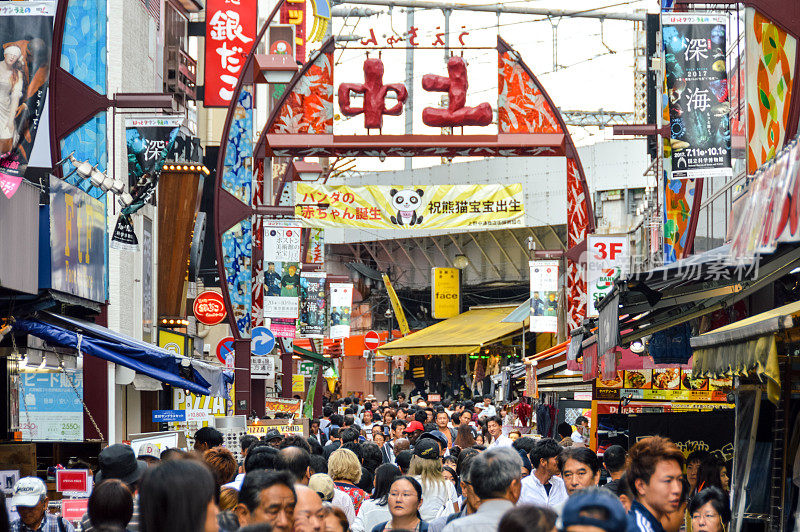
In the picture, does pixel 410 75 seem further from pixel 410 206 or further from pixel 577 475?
pixel 577 475

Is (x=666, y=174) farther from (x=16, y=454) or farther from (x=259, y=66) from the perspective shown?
(x=16, y=454)

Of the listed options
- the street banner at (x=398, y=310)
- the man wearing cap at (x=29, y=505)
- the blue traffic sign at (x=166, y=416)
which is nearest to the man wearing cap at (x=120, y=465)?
the man wearing cap at (x=29, y=505)

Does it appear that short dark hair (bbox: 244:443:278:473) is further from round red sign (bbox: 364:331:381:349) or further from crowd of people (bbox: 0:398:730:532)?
round red sign (bbox: 364:331:381:349)

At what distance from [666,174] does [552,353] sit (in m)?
5.21

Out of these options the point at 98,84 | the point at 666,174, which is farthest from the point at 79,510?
the point at 666,174

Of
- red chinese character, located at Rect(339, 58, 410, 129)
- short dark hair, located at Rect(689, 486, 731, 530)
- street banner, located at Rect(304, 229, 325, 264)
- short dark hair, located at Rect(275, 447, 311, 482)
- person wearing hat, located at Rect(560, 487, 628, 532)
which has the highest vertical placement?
red chinese character, located at Rect(339, 58, 410, 129)

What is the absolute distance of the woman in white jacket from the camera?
8547 mm

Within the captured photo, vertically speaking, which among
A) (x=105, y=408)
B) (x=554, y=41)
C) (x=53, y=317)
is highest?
(x=554, y=41)

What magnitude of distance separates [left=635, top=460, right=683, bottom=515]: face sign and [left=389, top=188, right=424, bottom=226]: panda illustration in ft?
111

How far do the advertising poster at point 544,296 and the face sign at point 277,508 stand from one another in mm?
20599

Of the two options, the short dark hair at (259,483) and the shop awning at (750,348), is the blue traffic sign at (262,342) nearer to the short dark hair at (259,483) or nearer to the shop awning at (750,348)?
the shop awning at (750,348)

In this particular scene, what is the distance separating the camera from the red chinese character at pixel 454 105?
22.5 metres

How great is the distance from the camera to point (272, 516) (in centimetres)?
552

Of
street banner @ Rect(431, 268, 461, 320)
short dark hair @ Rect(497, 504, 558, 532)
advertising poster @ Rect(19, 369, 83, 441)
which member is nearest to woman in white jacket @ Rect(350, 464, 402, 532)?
short dark hair @ Rect(497, 504, 558, 532)
